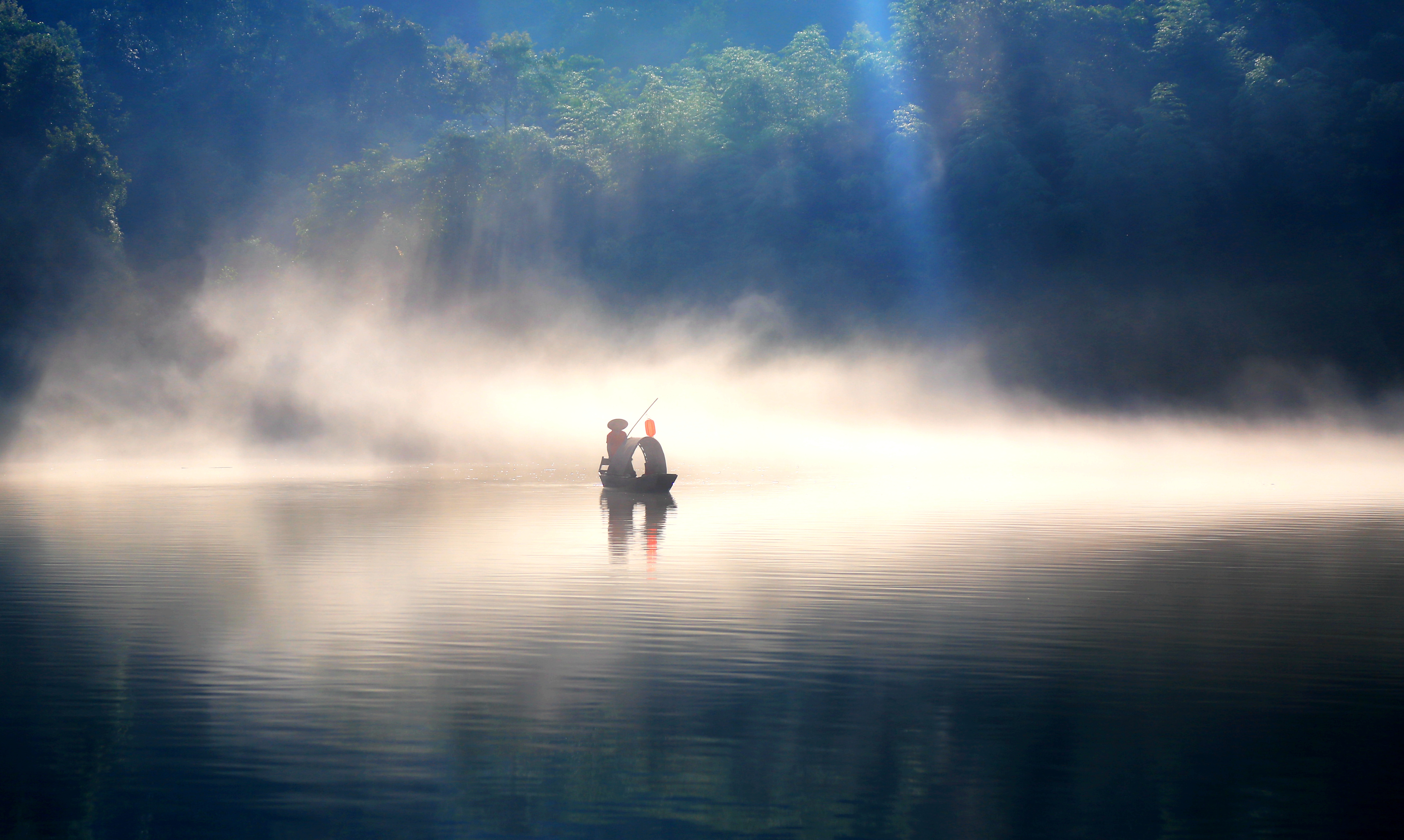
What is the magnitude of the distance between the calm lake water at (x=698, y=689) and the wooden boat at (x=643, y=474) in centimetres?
735

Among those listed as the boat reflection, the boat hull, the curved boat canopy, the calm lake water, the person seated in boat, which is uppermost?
the person seated in boat

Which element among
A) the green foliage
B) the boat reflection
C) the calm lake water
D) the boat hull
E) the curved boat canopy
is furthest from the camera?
the green foliage

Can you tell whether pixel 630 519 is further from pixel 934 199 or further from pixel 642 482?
pixel 934 199

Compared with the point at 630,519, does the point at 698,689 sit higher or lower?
lower

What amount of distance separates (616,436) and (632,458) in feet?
3.31

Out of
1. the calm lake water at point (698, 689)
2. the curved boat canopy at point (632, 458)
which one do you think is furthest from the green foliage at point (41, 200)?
the calm lake water at point (698, 689)

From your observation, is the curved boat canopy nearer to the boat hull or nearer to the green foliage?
the boat hull

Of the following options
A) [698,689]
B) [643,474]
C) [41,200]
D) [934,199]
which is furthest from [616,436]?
[934,199]

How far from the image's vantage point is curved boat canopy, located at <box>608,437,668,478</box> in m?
26.4

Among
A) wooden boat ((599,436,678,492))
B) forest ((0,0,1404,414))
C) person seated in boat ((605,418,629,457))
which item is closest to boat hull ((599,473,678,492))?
wooden boat ((599,436,678,492))

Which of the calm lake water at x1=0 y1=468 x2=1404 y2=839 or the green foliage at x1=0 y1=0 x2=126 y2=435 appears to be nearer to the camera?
the calm lake water at x1=0 y1=468 x2=1404 y2=839

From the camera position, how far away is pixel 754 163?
222 ft

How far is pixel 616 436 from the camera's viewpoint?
28031 millimetres

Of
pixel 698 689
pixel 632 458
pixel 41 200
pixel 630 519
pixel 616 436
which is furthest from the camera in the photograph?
pixel 41 200
